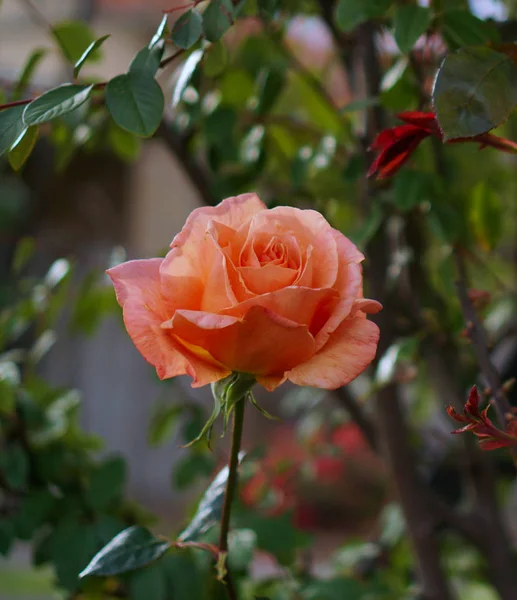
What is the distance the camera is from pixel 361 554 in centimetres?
101

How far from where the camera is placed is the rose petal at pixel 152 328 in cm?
35

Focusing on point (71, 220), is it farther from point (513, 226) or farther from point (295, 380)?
point (295, 380)

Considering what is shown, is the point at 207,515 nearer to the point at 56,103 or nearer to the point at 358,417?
the point at 56,103

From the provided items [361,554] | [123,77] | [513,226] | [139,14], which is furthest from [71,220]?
[123,77]

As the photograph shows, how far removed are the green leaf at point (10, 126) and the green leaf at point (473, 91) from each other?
8.6 inches

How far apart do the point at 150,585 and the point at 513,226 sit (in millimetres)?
1415

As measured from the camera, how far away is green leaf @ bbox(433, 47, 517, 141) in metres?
0.38

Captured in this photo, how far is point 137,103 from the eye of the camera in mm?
Result: 429

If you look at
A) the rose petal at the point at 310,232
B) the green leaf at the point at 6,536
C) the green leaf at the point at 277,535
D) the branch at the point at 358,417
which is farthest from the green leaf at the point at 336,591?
the rose petal at the point at 310,232

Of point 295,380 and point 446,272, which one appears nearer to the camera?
point 295,380

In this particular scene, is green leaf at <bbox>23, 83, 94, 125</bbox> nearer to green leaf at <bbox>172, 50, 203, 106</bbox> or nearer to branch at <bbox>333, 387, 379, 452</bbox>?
green leaf at <bbox>172, 50, 203, 106</bbox>

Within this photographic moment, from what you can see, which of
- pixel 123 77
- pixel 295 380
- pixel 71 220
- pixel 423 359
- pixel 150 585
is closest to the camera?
pixel 295 380

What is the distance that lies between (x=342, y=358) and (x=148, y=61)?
21 cm

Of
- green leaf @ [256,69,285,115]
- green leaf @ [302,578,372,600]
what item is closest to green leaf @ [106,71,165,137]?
green leaf @ [256,69,285,115]
